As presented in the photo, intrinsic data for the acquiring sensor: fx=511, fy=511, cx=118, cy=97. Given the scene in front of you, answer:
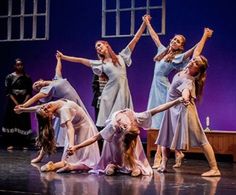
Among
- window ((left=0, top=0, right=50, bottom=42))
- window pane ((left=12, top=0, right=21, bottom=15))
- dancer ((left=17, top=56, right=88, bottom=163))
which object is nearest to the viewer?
dancer ((left=17, top=56, right=88, bottom=163))

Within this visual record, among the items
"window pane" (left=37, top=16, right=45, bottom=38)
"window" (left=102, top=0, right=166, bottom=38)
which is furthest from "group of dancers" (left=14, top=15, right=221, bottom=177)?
"window pane" (left=37, top=16, right=45, bottom=38)

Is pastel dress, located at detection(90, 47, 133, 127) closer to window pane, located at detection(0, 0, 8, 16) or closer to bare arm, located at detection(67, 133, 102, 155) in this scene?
bare arm, located at detection(67, 133, 102, 155)

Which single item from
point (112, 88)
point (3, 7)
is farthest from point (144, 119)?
point (3, 7)

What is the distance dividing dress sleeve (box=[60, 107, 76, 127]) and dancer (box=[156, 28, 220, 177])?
0.83m

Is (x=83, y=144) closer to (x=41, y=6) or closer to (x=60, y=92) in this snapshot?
(x=60, y=92)

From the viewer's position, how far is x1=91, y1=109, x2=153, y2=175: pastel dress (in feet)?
13.8

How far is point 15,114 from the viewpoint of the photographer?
23.6 ft

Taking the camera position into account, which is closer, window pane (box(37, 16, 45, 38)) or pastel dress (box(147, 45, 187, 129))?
pastel dress (box(147, 45, 187, 129))

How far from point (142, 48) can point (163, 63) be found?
1.56 metres

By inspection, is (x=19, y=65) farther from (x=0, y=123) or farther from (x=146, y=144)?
(x=146, y=144)

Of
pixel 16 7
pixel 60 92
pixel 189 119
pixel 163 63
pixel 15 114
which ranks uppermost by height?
pixel 16 7

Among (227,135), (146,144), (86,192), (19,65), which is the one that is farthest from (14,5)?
(86,192)

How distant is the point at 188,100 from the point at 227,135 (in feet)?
7.04

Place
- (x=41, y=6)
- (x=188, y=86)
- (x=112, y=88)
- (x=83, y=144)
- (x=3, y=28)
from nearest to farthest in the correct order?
(x=83, y=144)
(x=188, y=86)
(x=112, y=88)
(x=41, y=6)
(x=3, y=28)
